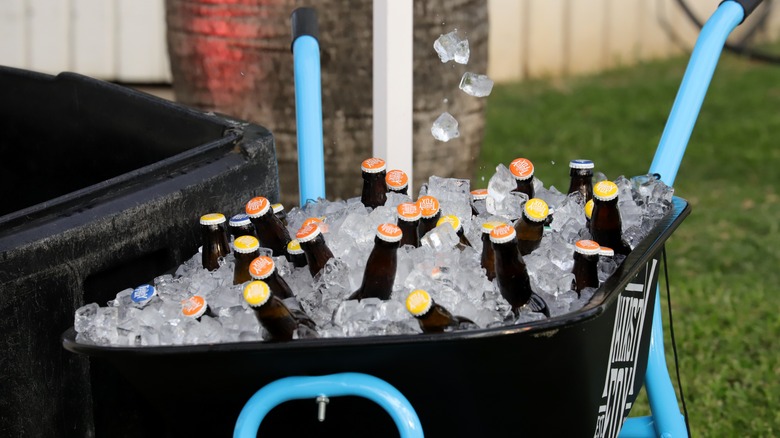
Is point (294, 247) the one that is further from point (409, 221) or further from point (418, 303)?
point (418, 303)

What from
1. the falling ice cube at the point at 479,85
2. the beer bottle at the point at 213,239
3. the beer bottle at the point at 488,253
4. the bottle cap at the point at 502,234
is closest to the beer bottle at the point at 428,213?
the beer bottle at the point at 488,253

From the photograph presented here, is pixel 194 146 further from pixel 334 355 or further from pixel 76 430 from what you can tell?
pixel 334 355

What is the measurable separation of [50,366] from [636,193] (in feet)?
3.18

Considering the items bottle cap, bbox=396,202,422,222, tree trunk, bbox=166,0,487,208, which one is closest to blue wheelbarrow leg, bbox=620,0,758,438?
bottle cap, bbox=396,202,422,222

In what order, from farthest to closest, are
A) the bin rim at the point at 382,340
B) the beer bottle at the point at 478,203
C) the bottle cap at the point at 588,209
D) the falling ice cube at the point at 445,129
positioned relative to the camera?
the falling ice cube at the point at 445,129 < the beer bottle at the point at 478,203 < the bottle cap at the point at 588,209 < the bin rim at the point at 382,340

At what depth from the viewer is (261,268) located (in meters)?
1.34

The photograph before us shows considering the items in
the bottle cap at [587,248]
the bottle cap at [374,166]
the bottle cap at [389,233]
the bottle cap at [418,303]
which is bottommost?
the bottle cap at [418,303]

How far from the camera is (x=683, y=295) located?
3543 mm

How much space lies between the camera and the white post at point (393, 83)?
84.0 inches

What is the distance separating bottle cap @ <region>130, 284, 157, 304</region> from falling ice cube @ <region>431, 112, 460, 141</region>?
928 millimetres

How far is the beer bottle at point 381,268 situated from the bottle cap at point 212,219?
0.98ft

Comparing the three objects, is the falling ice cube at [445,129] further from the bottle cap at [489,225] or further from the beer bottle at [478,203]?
the bottle cap at [489,225]

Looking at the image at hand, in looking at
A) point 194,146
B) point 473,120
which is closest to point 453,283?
point 194,146

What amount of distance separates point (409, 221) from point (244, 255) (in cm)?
25
